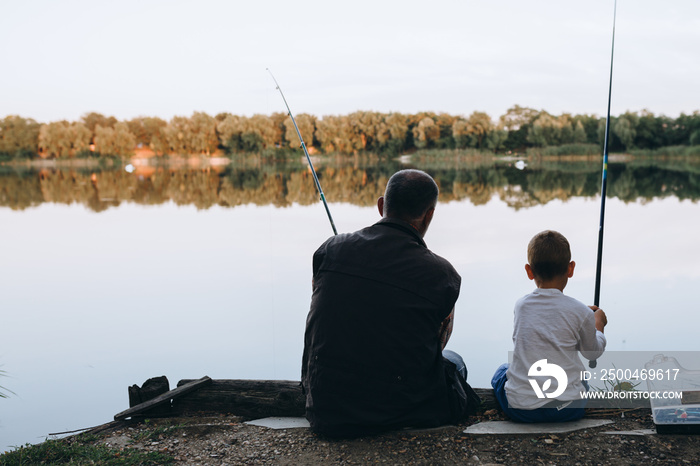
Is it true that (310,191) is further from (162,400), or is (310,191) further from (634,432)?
(634,432)

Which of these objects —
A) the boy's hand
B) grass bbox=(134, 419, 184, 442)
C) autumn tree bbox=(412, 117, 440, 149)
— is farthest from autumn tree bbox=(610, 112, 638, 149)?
grass bbox=(134, 419, 184, 442)

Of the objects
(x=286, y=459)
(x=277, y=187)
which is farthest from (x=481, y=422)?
(x=277, y=187)

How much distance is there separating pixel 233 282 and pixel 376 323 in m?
6.42

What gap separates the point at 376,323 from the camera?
2.25m

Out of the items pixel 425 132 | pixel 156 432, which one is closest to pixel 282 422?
pixel 156 432

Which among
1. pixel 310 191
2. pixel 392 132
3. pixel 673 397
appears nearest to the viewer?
pixel 673 397

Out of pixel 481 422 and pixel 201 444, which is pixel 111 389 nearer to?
pixel 201 444

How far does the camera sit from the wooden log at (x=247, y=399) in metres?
2.94

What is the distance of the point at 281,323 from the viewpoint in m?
6.27

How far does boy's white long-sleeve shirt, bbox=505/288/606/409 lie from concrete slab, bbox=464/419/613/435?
0.13 meters

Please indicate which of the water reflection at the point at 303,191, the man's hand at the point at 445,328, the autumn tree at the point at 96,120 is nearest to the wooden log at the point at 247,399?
the man's hand at the point at 445,328

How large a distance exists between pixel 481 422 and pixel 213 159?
40.0 meters

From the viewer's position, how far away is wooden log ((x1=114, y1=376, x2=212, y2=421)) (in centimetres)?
296

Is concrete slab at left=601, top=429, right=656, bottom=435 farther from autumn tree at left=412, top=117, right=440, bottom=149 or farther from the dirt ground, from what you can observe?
autumn tree at left=412, top=117, right=440, bottom=149
